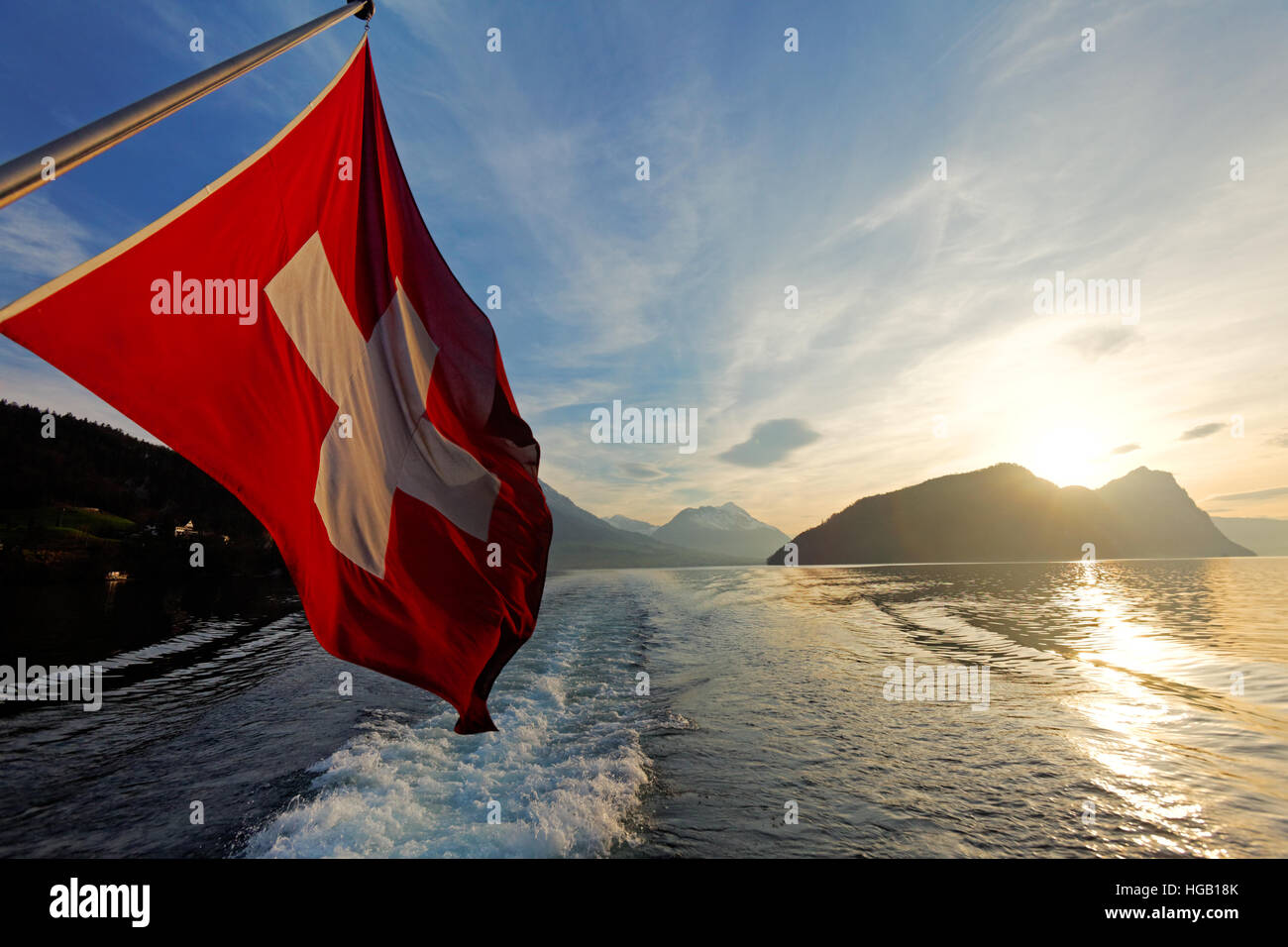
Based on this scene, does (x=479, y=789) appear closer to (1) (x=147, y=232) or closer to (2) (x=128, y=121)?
(1) (x=147, y=232)

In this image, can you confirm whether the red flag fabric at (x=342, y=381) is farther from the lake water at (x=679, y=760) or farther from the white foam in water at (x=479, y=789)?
the lake water at (x=679, y=760)

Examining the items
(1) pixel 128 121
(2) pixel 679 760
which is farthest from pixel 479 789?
(1) pixel 128 121

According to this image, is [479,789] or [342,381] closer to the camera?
[342,381]

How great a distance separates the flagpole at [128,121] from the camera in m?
2.51

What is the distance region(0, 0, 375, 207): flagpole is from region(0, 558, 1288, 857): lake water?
24.6 ft

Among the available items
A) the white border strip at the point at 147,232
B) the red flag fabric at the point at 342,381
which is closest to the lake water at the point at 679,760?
the red flag fabric at the point at 342,381

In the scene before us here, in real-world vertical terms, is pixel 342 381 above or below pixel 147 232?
below

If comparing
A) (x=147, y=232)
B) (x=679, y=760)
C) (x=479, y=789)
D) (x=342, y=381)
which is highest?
(x=147, y=232)

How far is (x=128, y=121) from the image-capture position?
3.05 meters

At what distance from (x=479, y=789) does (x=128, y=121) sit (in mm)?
9221

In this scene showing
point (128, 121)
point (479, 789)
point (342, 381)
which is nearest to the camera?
point (128, 121)
